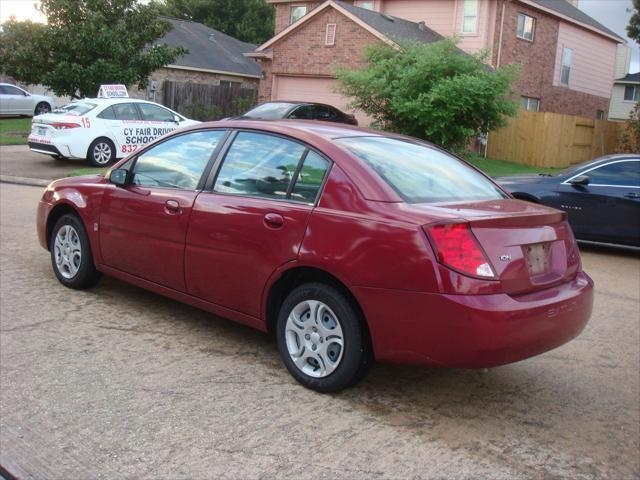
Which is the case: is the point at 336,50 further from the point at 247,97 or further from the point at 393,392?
the point at 393,392

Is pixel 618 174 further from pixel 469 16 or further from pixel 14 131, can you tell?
pixel 14 131

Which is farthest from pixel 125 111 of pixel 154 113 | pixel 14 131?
pixel 14 131

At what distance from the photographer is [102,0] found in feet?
74.5

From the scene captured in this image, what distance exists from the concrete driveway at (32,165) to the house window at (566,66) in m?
21.1

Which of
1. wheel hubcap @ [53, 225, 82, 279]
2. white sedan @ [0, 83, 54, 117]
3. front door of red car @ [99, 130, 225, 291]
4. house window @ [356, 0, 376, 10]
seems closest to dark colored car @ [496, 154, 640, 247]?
front door of red car @ [99, 130, 225, 291]


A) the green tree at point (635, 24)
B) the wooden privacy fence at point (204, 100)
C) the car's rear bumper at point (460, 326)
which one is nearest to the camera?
the car's rear bumper at point (460, 326)

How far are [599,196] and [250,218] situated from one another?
6764 mm

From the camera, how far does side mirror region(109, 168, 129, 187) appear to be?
5.73 meters

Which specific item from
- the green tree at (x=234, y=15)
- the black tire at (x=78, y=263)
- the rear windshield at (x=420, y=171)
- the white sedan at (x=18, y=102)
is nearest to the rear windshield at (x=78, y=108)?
the black tire at (x=78, y=263)

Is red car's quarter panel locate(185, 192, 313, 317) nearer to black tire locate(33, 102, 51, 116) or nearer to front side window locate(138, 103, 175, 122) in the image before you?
front side window locate(138, 103, 175, 122)

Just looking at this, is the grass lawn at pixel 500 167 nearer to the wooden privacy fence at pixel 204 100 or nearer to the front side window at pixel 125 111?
the front side window at pixel 125 111

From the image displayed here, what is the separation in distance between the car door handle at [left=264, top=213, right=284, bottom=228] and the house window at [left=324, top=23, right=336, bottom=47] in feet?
69.2

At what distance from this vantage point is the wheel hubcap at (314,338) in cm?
427

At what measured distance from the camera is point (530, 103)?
29078mm
